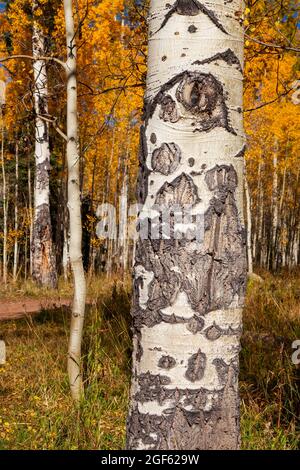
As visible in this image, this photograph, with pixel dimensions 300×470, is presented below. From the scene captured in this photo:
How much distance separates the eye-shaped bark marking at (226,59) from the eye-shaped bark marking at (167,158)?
257mm

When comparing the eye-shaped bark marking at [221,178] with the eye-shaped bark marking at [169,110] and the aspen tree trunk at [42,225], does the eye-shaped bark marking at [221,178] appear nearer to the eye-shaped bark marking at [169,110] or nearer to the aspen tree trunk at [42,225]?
the eye-shaped bark marking at [169,110]

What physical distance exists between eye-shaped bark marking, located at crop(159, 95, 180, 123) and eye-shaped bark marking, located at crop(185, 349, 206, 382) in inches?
27.0

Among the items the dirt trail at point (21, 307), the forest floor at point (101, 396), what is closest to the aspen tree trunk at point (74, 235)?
the forest floor at point (101, 396)

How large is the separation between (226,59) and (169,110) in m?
0.23

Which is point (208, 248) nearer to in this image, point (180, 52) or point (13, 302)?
point (180, 52)

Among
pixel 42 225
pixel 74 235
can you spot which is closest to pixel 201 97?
pixel 74 235

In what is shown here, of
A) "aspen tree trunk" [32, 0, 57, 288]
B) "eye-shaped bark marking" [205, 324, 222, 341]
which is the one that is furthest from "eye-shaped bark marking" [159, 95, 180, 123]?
"aspen tree trunk" [32, 0, 57, 288]

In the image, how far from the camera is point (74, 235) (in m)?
2.88

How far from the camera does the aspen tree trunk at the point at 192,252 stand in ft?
4.35

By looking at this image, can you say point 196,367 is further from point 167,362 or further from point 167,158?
point 167,158

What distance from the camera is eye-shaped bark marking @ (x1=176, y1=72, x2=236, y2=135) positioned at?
133 centimetres

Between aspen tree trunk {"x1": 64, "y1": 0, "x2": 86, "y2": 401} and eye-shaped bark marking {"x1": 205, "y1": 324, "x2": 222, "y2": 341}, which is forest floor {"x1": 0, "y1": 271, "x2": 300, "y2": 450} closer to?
aspen tree trunk {"x1": 64, "y1": 0, "x2": 86, "y2": 401}
